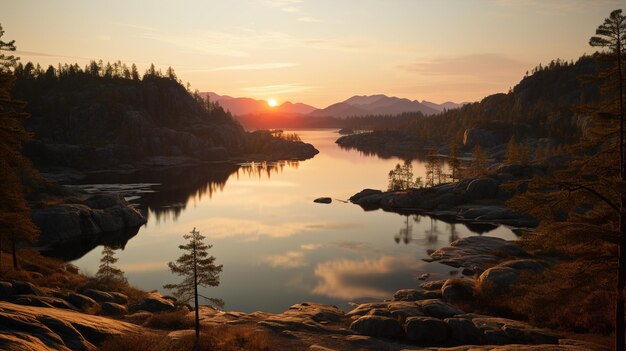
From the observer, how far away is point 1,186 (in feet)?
103

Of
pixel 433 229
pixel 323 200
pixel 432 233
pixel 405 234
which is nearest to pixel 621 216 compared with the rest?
pixel 405 234

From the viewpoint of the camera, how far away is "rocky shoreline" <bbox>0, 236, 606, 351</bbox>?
21.4 meters

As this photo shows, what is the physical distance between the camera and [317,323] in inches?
1345

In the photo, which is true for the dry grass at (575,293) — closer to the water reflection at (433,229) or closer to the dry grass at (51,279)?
the dry grass at (51,279)

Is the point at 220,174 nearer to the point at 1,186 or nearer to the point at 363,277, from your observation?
the point at 363,277

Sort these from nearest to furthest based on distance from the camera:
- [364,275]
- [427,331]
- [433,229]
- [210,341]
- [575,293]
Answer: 1. [575,293]
2. [210,341]
3. [427,331]
4. [364,275]
5. [433,229]

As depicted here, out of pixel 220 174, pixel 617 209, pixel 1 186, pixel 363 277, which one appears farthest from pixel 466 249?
pixel 220 174

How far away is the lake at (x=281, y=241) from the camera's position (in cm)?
4881

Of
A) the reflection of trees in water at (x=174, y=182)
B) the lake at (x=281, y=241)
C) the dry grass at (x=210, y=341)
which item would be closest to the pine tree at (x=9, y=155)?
the dry grass at (x=210, y=341)

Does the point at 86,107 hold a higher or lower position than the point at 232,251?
higher

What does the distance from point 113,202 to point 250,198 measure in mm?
36350

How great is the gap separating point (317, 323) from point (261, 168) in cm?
14889

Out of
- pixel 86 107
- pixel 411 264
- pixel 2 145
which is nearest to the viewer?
pixel 2 145

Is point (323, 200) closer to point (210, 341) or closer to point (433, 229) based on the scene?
point (433, 229)
